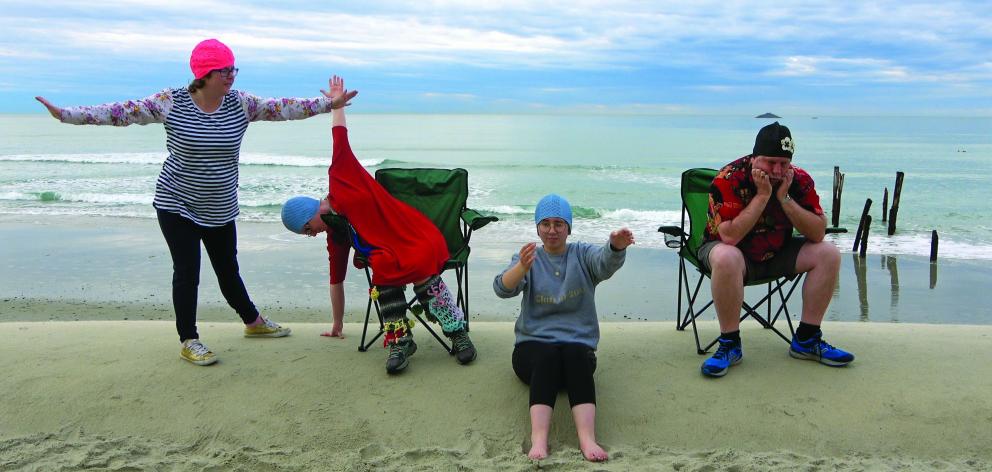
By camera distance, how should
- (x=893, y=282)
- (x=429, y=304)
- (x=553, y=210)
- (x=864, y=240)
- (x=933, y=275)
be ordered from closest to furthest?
(x=553, y=210) < (x=429, y=304) < (x=893, y=282) < (x=933, y=275) < (x=864, y=240)

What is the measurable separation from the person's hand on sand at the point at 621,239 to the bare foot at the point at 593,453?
82 cm

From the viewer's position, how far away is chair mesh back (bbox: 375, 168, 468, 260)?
4531mm

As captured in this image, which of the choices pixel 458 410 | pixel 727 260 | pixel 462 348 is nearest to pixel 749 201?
pixel 727 260

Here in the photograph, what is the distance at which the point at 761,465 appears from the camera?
279 centimetres

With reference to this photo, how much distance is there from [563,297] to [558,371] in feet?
1.21

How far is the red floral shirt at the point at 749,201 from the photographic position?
3.53 m

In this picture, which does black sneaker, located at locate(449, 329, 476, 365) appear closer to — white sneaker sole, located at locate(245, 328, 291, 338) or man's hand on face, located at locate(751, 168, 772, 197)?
white sneaker sole, located at locate(245, 328, 291, 338)

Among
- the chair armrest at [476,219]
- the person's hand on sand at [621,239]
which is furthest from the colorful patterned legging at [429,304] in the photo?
the person's hand on sand at [621,239]

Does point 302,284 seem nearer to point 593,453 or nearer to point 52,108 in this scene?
point 52,108

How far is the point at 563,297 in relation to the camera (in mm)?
3344

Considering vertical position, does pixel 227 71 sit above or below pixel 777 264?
above

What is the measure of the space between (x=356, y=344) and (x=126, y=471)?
149 cm

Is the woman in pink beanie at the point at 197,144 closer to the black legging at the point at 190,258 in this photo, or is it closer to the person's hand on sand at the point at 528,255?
the black legging at the point at 190,258

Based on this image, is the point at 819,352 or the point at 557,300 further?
the point at 819,352
